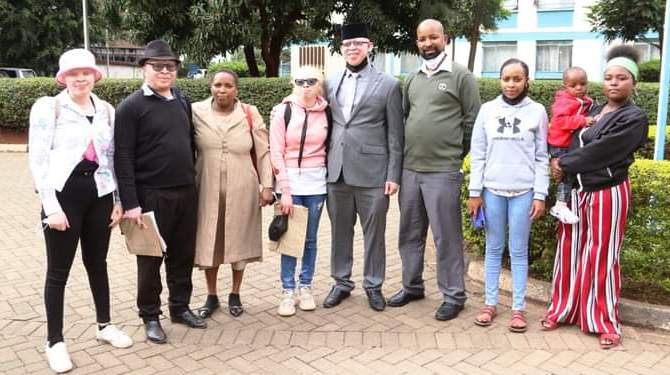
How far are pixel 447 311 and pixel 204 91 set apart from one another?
399 inches

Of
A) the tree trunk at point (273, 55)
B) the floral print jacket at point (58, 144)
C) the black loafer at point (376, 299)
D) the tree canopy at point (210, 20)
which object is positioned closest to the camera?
the floral print jacket at point (58, 144)

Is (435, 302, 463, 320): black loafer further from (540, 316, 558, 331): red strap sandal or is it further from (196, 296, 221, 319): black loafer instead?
(196, 296, 221, 319): black loafer

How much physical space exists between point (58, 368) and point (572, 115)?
138 inches

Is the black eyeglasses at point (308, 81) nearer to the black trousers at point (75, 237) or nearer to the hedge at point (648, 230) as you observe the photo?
the black trousers at point (75, 237)

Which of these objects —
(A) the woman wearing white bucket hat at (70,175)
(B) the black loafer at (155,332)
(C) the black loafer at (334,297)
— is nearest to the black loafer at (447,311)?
(C) the black loafer at (334,297)

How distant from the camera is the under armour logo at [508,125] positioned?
4199mm

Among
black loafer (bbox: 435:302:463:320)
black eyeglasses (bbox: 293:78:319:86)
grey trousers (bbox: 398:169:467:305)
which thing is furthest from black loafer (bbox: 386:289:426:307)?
black eyeglasses (bbox: 293:78:319:86)

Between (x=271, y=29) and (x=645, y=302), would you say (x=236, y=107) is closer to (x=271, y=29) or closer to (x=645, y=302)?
(x=645, y=302)

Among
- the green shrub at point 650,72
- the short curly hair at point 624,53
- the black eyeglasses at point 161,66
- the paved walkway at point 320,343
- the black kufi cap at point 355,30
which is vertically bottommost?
the paved walkway at point 320,343

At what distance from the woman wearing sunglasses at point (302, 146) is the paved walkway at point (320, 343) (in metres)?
0.46

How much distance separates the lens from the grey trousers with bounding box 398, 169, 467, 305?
14.9 ft

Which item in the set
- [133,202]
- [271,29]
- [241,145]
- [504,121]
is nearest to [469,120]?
[504,121]

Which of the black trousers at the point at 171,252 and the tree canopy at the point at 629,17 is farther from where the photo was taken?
the tree canopy at the point at 629,17

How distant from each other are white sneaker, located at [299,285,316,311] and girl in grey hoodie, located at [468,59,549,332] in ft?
4.56
